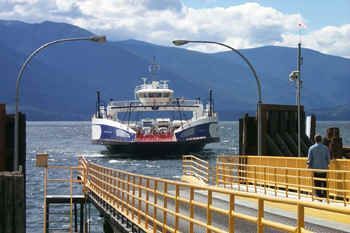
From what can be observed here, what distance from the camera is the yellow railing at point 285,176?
19.0m

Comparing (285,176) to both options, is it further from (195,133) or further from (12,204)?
(195,133)

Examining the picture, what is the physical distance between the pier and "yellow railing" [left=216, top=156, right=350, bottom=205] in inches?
1.1

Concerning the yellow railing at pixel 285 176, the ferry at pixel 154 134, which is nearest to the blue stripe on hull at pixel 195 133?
the ferry at pixel 154 134

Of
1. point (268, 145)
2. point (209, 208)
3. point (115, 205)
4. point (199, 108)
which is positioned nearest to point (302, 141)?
point (268, 145)

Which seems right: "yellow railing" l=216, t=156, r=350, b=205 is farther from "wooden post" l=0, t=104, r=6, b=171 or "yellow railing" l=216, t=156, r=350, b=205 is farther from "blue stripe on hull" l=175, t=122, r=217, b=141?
"blue stripe on hull" l=175, t=122, r=217, b=141

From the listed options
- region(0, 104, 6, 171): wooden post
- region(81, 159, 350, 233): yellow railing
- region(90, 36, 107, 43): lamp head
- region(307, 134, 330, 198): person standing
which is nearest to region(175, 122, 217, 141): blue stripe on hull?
region(81, 159, 350, 233): yellow railing

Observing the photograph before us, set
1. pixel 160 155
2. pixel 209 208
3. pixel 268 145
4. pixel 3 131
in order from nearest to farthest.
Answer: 1. pixel 209 208
2. pixel 3 131
3. pixel 268 145
4. pixel 160 155

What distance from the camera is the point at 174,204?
1964 cm

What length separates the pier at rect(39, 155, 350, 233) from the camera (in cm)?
936

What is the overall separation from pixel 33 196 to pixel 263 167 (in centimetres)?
2701

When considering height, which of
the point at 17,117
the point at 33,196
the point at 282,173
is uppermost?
the point at 17,117

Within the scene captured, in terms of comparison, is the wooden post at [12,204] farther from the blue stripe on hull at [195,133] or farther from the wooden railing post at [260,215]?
the blue stripe on hull at [195,133]

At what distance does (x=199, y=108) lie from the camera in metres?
108

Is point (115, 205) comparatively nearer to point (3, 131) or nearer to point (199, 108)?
point (3, 131)
